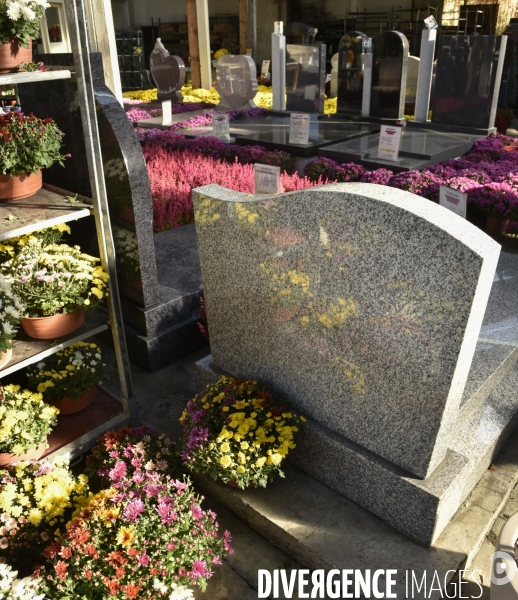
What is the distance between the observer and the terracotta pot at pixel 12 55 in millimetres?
2608

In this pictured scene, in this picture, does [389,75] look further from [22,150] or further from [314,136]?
[22,150]

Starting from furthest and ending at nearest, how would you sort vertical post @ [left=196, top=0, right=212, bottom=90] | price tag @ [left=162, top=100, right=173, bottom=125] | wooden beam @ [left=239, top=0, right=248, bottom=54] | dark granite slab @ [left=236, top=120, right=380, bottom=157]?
wooden beam @ [left=239, top=0, right=248, bottom=54] → vertical post @ [left=196, top=0, right=212, bottom=90] → price tag @ [left=162, top=100, right=173, bottom=125] → dark granite slab @ [left=236, top=120, right=380, bottom=157]

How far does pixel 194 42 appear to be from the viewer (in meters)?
18.2

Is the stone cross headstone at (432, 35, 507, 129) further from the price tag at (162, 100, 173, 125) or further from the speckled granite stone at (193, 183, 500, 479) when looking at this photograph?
the speckled granite stone at (193, 183, 500, 479)

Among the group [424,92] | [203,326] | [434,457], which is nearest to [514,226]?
[203,326]

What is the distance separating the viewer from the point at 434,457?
2.67 meters

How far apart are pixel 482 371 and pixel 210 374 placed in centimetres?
175

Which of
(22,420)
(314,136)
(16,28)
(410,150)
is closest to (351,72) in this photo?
(314,136)

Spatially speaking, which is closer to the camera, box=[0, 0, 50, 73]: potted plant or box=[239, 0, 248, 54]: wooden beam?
box=[0, 0, 50, 73]: potted plant

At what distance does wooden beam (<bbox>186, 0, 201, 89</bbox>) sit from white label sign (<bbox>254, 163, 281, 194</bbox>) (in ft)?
48.4

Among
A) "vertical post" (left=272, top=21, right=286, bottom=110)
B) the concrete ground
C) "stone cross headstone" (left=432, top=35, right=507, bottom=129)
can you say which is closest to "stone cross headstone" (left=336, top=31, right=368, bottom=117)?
"vertical post" (left=272, top=21, right=286, bottom=110)

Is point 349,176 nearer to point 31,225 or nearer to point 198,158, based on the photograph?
point 198,158

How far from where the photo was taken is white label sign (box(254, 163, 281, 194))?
4941 millimetres

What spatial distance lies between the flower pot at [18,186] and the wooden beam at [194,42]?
16.7 meters
